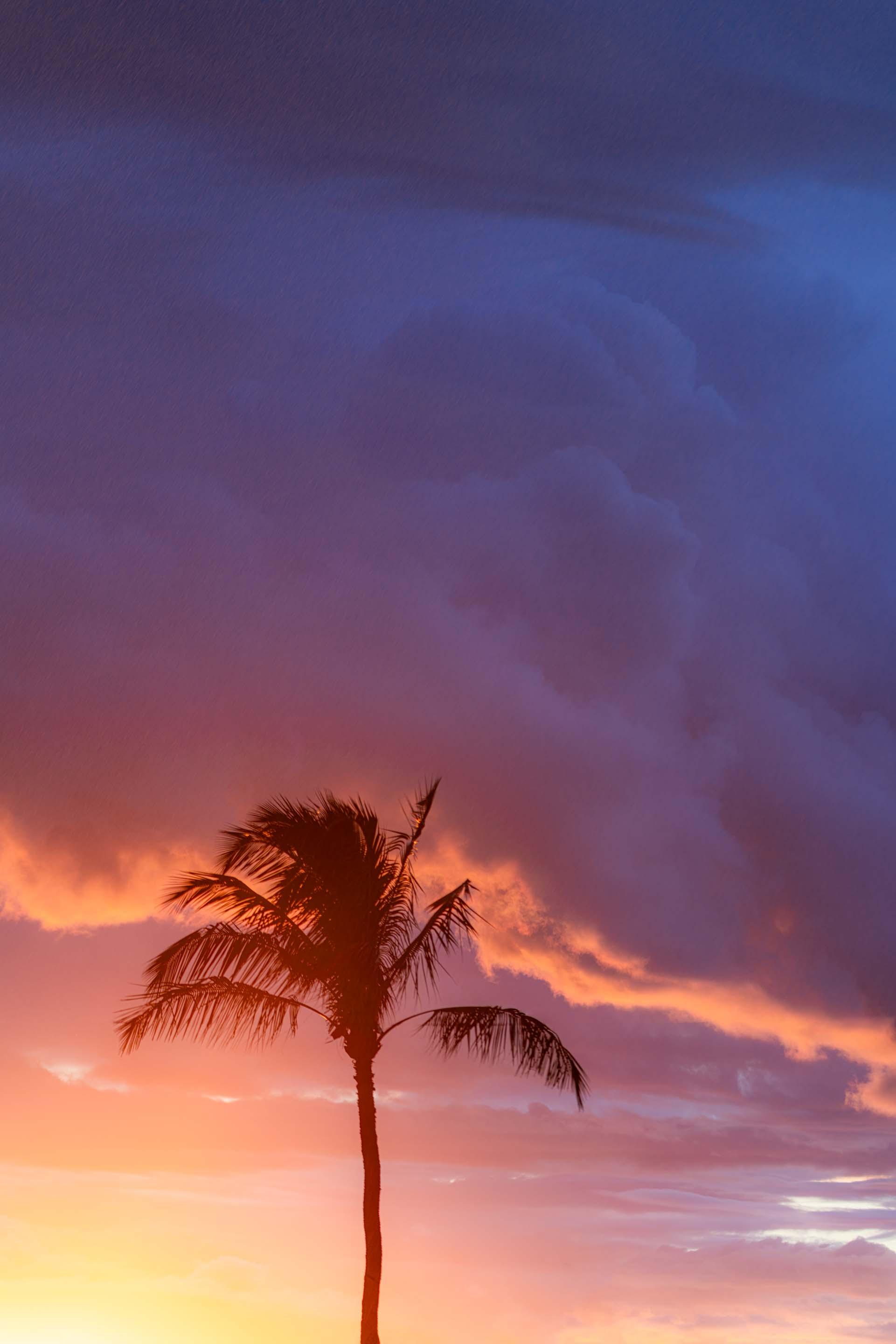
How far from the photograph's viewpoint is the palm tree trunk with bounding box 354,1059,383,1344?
92.2 ft

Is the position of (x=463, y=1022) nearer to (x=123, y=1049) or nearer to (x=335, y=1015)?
(x=335, y=1015)

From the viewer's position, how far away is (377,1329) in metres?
28.0

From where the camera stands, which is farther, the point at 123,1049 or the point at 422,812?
the point at 422,812

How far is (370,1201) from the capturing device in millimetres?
29109

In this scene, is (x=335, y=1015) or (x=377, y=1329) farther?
(x=335, y=1015)

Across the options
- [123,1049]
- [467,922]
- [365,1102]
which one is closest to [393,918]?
[467,922]

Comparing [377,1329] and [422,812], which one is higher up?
[422,812]

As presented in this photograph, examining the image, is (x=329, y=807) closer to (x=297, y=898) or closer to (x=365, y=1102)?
(x=297, y=898)

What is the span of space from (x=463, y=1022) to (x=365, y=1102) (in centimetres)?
249

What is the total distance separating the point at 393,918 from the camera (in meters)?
30.3

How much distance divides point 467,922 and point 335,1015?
120 inches

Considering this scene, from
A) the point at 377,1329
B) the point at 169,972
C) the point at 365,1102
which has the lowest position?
the point at 377,1329

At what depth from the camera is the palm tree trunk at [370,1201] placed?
92.2 feet

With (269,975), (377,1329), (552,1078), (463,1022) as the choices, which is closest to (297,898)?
(269,975)
